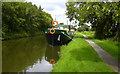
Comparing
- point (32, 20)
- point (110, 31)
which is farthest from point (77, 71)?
point (32, 20)

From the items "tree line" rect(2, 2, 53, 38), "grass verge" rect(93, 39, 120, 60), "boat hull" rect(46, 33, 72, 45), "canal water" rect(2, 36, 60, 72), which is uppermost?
"tree line" rect(2, 2, 53, 38)

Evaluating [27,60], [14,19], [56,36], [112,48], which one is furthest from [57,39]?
[14,19]

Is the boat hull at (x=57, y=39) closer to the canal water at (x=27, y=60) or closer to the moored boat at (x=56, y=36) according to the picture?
the moored boat at (x=56, y=36)

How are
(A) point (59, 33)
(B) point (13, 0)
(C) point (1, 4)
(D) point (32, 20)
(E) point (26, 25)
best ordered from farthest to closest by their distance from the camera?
(D) point (32, 20), (E) point (26, 25), (B) point (13, 0), (C) point (1, 4), (A) point (59, 33)

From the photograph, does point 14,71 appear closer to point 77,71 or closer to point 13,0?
point 77,71

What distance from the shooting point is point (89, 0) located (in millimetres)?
9773

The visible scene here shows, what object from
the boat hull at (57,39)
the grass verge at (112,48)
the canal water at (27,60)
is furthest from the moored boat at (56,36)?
the grass verge at (112,48)

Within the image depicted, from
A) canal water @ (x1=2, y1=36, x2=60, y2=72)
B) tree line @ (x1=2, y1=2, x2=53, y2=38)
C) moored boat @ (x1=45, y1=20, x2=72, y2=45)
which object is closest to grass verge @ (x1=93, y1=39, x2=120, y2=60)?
canal water @ (x1=2, y1=36, x2=60, y2=72)

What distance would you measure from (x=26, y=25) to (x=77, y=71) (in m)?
40.1

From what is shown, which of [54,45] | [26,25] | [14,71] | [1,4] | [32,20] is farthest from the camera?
[32,20]

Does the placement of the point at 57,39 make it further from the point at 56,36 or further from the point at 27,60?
the point at 27,60

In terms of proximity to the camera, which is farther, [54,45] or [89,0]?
[54,45]

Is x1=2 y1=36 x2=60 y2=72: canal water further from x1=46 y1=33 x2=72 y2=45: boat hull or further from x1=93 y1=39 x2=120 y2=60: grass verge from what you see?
x1=93 y1=39 x2=120 y2=60: grass verge

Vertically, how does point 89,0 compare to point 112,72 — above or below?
above
